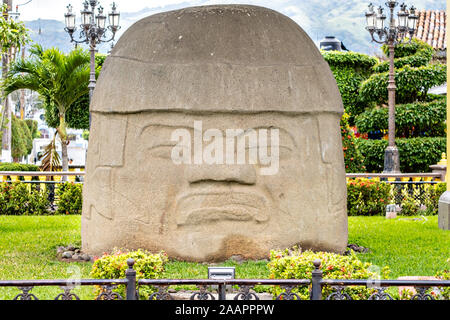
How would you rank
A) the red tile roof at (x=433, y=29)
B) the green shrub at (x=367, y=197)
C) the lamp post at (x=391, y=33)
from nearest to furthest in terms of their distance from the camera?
1. the green shrub at (x=367, y=197)
2. the lamp post at (x=391, y=33)
3. the red tile roof at (x=433, y=29)

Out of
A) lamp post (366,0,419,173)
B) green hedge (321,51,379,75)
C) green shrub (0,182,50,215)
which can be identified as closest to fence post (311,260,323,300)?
green shrub (0,182,50,215)

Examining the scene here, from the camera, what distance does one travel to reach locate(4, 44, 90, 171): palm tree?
63.3 ft

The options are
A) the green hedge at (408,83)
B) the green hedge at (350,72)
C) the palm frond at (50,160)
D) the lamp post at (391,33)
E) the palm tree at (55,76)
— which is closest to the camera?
the lamp post at (391,33)

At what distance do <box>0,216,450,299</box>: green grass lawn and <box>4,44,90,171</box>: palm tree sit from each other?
565cm

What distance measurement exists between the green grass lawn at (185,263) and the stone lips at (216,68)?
214 cm

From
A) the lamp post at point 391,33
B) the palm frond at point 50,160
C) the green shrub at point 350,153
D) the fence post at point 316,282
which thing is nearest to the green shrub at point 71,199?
the palm frond at point 50,160

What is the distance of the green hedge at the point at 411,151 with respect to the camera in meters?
20.7

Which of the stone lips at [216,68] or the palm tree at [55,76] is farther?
the palm tree at [55,76]

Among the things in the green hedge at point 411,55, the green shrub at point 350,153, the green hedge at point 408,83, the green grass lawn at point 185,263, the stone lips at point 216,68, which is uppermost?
the green hedge at point 411,55

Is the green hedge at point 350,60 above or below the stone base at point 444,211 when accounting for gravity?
above

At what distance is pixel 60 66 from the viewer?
19516 millimetres

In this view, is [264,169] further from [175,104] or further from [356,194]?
[356,194]

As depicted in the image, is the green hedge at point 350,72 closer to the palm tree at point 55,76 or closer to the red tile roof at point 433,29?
the red tile roof at point 433,29
